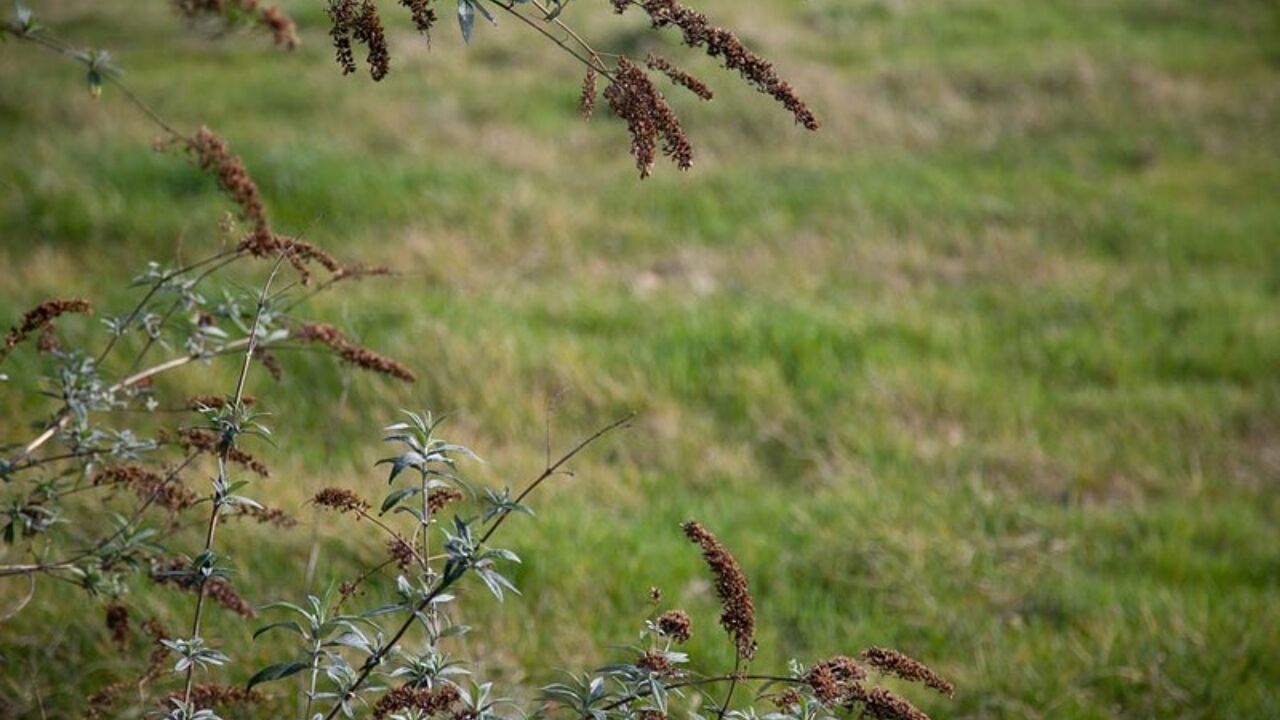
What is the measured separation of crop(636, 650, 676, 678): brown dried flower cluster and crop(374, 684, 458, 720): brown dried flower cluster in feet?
1.24

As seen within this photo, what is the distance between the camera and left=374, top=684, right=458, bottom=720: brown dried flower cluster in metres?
2.59

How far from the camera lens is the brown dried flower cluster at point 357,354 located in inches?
131

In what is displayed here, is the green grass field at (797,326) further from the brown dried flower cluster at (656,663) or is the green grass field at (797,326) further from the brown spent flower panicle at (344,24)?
the brown dried flower cluster at (656,663)

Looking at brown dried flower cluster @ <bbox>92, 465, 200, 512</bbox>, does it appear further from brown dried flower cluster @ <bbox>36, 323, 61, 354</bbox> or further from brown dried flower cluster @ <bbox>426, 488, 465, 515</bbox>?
brown dried flower cluster @ <bbox>426, 488, 465, 515</bbox>

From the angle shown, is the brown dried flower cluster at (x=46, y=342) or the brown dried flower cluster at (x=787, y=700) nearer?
the brown dried flower cluster at (x=787, y=700)

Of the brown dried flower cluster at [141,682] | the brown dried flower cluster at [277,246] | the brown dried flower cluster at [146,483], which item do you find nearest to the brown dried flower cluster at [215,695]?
the brown dried flower cluster at [141,682]

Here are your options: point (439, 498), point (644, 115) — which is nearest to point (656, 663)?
point (439, 498)

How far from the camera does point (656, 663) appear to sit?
2.66m

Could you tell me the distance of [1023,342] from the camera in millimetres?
7992

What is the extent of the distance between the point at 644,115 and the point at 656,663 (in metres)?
1.06

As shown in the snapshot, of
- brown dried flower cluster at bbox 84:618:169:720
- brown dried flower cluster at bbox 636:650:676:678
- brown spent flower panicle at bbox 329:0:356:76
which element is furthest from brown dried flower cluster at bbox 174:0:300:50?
brown dried flower cluster at bbox 636:650:676:678

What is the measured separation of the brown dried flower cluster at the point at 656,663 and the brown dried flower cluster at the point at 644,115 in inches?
36.8

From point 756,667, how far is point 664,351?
111 inches

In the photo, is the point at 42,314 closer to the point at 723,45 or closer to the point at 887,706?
the point at 723,45
